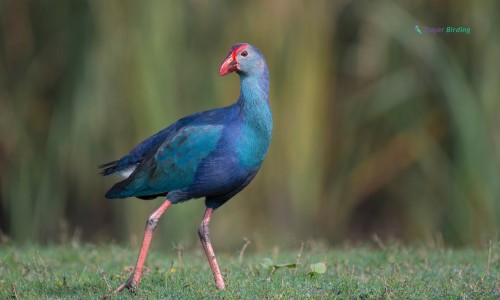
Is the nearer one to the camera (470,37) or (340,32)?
(470,37)

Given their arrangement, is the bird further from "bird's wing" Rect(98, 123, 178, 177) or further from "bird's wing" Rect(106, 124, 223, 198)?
"bird's wing" Rect(98, 123, 178, 177)

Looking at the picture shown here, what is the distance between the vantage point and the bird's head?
541 cm

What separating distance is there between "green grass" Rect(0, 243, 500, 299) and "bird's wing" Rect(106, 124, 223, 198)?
1.81ft

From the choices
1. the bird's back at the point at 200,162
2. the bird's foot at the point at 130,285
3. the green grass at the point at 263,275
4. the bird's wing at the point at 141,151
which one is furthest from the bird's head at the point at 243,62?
the bird's foot at the point at 130,285

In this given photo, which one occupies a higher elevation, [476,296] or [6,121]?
[6,121]

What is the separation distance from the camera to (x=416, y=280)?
5.30 m

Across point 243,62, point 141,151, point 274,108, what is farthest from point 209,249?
point 274,108

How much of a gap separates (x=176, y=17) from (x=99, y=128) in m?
1.46

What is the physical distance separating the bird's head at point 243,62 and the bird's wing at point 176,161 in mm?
387

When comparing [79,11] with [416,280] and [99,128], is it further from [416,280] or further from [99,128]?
[416,280]

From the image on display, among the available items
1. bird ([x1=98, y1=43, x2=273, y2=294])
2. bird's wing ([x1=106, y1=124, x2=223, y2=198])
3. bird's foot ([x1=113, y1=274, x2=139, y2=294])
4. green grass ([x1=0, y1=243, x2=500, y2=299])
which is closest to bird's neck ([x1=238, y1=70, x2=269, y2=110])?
bird ([x1=98, y1=43, x2=273, y2=294])

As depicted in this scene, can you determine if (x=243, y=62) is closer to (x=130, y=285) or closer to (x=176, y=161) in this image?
(x=176, y=161)

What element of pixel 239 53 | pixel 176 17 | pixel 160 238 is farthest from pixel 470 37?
pixel 239 53

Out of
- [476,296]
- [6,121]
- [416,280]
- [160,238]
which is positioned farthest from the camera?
[6,121]
